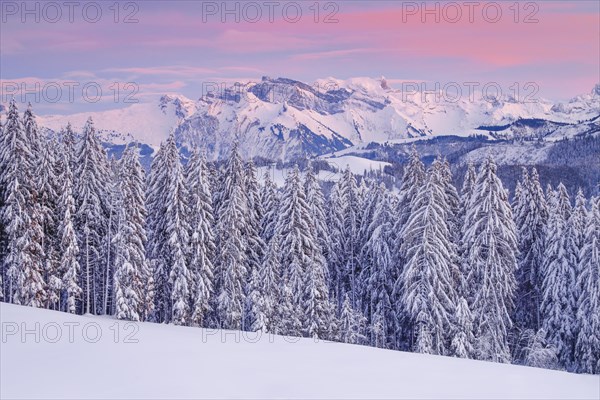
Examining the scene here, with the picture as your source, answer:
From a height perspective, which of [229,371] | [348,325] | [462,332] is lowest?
[348,325]

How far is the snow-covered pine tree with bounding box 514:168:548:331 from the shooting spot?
4816 cm

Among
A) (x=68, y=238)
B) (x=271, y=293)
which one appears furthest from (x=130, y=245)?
(x=271, y=293)

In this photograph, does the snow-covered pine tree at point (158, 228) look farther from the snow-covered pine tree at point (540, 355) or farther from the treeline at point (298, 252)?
the snow-covered pine tree at point (540, 355)

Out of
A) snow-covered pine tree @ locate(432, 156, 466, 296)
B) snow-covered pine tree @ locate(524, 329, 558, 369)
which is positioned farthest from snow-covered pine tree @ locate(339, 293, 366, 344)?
snow-covered pine tree @ locate(524, 329, 558, 369)

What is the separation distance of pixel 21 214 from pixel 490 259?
32.0 metres

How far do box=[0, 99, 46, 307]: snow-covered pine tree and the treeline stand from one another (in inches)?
3.8

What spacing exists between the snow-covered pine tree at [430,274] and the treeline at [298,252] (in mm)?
101

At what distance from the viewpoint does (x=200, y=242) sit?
149ft

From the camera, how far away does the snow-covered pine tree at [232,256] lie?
153ft

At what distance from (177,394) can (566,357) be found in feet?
121

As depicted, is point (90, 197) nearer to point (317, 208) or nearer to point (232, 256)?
point (232, 256)

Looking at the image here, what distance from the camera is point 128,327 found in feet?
81.7

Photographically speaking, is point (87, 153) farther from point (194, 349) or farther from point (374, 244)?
point (194, 349)

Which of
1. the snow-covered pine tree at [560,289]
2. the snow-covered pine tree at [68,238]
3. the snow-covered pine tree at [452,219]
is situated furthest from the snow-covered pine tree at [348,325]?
the snow-covered pine tree at [68,238]
